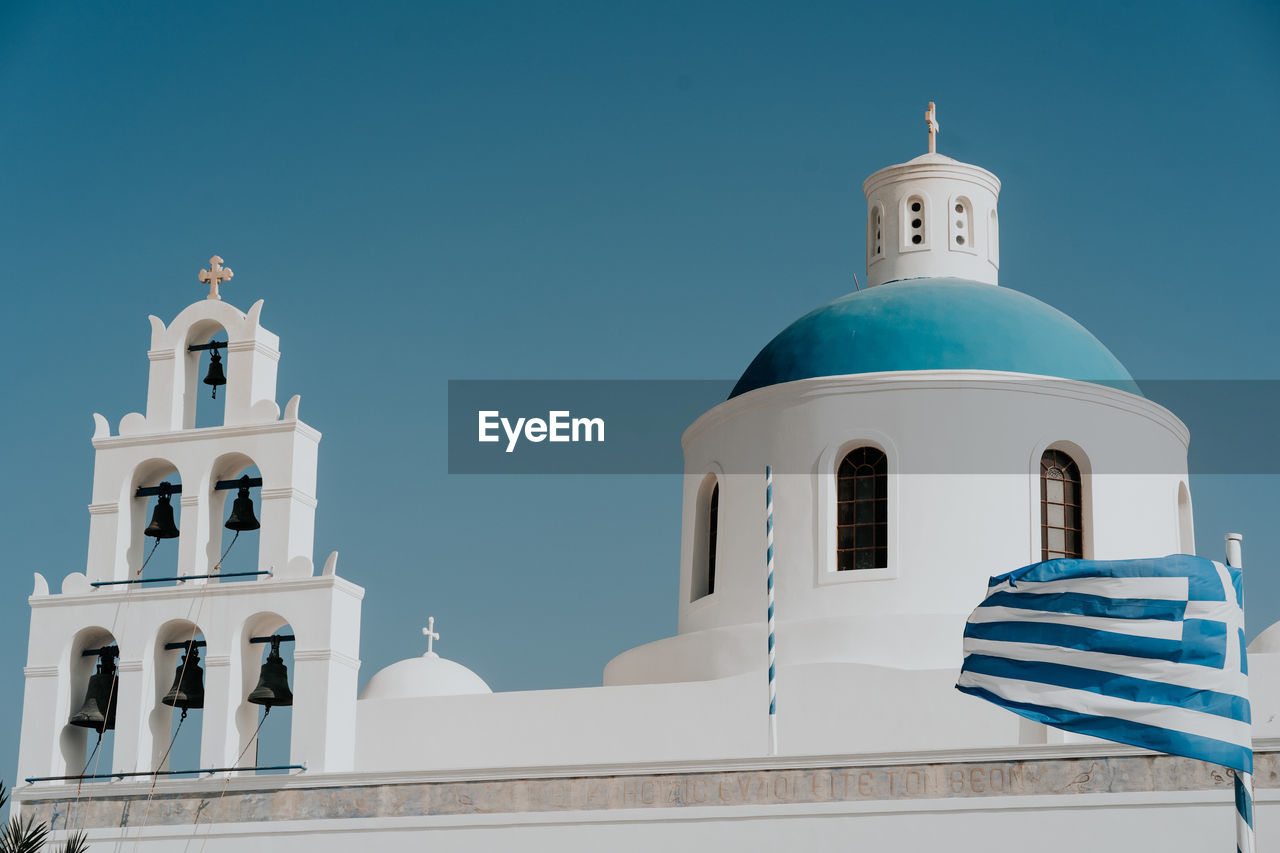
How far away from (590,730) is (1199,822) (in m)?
6.35

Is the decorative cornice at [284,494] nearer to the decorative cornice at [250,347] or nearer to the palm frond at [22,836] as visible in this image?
the decorative cornice at [250,347]

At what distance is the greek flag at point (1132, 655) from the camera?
1262cm

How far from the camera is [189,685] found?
1873 cm

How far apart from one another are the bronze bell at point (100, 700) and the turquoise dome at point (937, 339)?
7.71 metres

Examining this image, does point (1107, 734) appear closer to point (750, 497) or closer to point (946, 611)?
point (946, 611)

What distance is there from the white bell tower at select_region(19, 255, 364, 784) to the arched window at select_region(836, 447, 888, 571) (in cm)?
529

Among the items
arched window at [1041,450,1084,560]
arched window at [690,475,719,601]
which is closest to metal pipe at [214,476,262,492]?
arched window at [690,475,719,601]

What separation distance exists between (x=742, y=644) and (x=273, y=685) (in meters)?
4.99

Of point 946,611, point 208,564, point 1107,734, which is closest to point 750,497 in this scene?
point 946,611

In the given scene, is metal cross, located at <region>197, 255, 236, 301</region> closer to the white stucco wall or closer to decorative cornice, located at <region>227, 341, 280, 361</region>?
decorative cornice, located at <region>227, 341, 280, 361</region>

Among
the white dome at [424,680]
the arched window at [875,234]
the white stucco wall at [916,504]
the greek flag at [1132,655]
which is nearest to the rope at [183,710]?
the white stucco wall at [916,504]

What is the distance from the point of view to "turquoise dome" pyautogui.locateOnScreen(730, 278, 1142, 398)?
69.6 feet

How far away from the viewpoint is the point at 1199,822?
15.9 m
